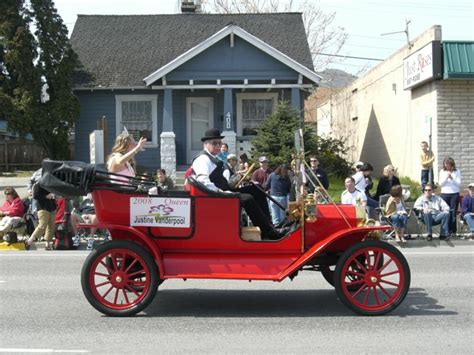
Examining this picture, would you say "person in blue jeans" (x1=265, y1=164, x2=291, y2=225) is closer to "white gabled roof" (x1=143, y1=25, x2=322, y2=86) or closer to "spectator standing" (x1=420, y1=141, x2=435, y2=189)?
"spectator standing" (x1=420, y1=141, x2=435, y2=189)

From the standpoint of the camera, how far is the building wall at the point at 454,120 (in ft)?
61.7

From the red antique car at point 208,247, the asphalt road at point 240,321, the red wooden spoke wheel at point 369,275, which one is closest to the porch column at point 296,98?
the asphalt road at point 240,321

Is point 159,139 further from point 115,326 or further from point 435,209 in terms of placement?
point 115,326

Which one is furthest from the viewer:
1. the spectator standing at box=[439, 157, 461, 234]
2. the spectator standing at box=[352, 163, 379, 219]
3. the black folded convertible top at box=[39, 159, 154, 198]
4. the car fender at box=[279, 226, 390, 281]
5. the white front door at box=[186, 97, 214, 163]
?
the white front door at box=[186, 97, 214, 163]

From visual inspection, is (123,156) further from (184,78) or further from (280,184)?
(184,78)

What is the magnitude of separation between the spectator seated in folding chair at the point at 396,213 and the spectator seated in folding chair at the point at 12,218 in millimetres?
7599

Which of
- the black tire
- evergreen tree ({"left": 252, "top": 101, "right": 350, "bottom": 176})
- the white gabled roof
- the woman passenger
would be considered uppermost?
the white gabled roof

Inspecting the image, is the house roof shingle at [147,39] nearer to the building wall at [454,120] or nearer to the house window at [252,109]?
the house window at [252,109]

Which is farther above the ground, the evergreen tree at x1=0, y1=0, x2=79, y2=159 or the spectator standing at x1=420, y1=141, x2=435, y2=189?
the evergreen tree at x1=0, y1=0, x2=79, y2=159

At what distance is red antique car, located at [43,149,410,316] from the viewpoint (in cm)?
741

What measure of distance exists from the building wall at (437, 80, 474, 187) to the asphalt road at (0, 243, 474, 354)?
937 centimetres

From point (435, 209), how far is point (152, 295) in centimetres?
879

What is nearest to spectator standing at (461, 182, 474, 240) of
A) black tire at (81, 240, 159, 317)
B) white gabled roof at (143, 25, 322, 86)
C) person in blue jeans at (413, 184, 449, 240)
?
person in blue jeans at (413, 184, 449, 240)

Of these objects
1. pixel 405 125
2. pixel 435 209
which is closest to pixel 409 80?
pixel 405 125
